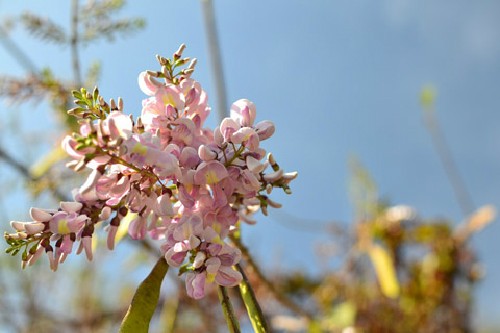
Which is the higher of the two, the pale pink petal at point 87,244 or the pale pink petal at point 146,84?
the pale pink petal at point 146,84

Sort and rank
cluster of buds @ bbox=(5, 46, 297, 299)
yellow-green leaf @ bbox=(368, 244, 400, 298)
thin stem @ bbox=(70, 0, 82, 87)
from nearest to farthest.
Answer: cluster of buds @ bbox=(5, 46, 297, 299) < thin stem @ bbox=(70, 0, 82, 87) < yellow-green leaf @ bbox=(368, 244, 400, 298)

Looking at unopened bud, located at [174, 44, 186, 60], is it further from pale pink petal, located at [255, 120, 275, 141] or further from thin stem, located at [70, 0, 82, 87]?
thin stem, located at [70, 0, 82, 87]

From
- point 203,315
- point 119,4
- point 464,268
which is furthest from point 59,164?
point 464,268

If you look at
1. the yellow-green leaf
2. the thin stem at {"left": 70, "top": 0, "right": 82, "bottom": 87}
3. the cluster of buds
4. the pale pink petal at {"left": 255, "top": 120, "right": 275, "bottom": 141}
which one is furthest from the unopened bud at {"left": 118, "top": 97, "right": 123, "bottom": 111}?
the yellow-green leaf

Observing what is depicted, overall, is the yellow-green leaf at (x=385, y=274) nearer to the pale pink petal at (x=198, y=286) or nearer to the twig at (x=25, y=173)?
the twig at (x=25, y=173)

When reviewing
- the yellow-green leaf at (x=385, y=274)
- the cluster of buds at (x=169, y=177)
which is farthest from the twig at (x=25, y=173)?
the yellow-green leaf at (x=385, y=274)

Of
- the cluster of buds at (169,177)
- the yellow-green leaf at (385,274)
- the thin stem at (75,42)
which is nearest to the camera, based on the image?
the cluster of buds at (169,177)
